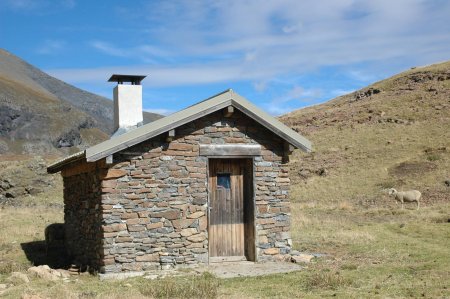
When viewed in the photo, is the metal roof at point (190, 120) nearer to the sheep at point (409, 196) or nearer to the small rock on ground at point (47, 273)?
the small rock on ground at point (47, 273)

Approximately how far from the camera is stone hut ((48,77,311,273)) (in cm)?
1191

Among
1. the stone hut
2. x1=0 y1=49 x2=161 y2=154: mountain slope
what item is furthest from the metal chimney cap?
x1=0 y1=49 x2=161 y2=154: mountain slope

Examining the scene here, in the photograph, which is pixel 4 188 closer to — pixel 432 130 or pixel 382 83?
pixel 432 130

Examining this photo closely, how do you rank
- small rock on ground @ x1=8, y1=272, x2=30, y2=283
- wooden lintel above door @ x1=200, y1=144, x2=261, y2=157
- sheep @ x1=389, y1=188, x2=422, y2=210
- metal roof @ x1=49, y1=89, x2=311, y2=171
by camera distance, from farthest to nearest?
1. sheep @ x1=389, y1=188, x2=422, y2=210
2. wooden lintel above door @ x1=200, y1=144, x2=261, y2=157
3. metal roof @ x1=49, y1=89, x2=311, y2=171
4. small rock on ground @ x1=8, y1=272, x2=30, y2=283

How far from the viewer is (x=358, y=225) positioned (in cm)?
2041

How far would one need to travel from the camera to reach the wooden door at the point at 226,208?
1326cm

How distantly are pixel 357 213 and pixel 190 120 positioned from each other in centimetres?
1424

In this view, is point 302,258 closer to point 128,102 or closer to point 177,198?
point 177,198

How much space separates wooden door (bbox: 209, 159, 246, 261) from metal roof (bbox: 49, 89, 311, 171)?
128 centimetres

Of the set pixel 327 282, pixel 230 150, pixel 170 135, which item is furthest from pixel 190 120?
pixel 327 282

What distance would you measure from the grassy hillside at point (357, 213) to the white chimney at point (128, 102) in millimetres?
4412

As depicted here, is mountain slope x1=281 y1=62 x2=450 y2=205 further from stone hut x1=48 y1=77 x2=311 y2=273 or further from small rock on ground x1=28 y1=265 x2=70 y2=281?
small rock on ground x1=28 y1=265 x2=70 y2=281

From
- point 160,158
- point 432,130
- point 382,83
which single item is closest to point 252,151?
point 160,158

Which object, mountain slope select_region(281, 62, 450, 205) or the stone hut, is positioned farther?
mountain slope select_region(281, 62, 450, 205)
